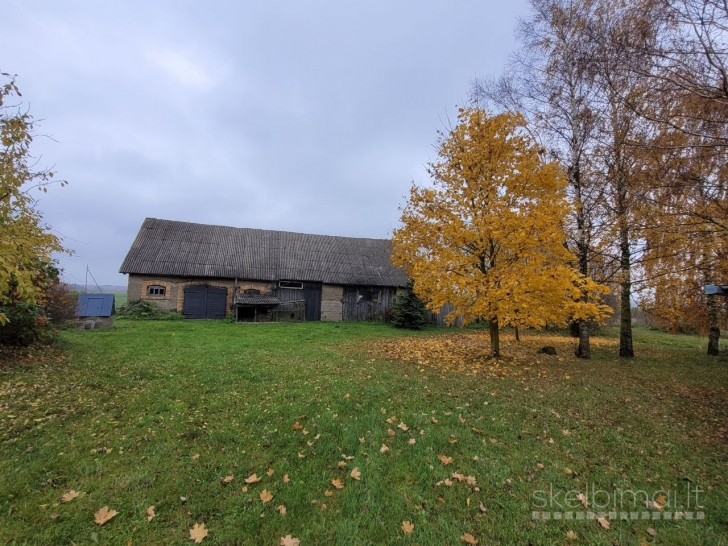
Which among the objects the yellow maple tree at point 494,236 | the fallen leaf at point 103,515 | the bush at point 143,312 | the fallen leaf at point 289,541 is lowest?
the fallen leaf at point 289,541

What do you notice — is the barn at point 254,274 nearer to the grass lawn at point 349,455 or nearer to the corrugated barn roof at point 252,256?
the corrugated barn roof at point 252,256

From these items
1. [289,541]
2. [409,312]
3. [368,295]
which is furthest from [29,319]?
[368,295]

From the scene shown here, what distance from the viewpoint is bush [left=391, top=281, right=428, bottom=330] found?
2047cm

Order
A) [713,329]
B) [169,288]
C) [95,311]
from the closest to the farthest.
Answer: [713,329], [95,311], [169,288]

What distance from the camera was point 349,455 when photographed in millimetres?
4254

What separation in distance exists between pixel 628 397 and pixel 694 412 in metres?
0.96

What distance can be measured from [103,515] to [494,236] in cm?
836

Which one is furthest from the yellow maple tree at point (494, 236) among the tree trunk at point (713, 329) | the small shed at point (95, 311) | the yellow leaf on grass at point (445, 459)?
the small shed at point (95, 311)

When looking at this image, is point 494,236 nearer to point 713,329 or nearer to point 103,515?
point 103,515

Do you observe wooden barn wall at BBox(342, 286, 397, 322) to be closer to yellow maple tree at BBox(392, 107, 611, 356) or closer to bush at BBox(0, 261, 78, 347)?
yellow maple tree at BBox(392, 107, 611, 356)

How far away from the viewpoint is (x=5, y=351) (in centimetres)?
811

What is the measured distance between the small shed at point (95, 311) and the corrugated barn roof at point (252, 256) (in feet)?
19.1

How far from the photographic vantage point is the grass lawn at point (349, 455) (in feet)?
10.1

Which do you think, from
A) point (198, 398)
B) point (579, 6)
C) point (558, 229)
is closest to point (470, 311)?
point (558, 229)
